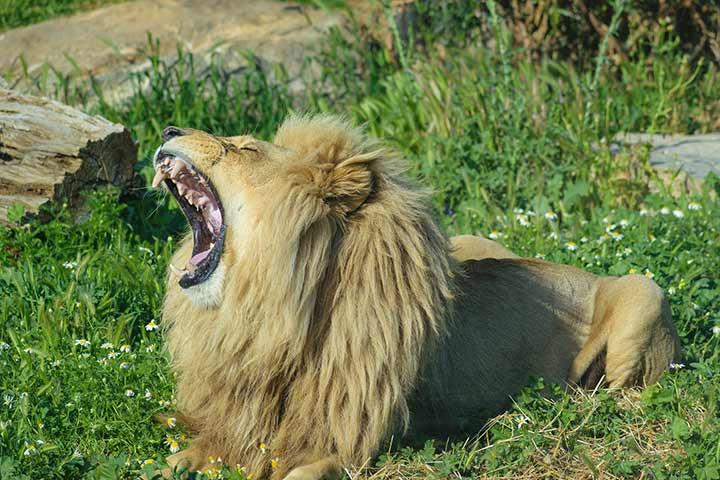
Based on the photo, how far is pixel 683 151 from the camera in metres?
7.59

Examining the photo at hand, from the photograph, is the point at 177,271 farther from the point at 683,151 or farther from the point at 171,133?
the point at 683,151

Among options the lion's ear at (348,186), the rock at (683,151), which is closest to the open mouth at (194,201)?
the lion's ear at (348,186)

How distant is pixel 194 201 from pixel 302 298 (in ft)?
1.87

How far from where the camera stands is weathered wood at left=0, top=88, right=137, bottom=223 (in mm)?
5562

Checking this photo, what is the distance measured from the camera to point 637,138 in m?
7.73

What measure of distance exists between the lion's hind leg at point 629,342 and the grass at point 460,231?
0.12m

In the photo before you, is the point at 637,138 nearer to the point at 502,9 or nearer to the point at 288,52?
the point at 502,9

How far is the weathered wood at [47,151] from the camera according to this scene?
5.56 meters

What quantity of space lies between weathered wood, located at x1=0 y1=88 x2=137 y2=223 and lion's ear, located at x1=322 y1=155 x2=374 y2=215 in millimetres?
2300

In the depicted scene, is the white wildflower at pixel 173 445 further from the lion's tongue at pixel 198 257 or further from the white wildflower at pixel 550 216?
the white wildflower at pixel 550 216

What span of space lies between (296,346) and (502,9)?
19.8 feet

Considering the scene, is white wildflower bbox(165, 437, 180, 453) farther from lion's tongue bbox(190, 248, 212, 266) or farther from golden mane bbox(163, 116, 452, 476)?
lion's tongue bbox(190, 248, 212, 266)

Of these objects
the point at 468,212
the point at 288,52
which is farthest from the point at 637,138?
the point at 288,52

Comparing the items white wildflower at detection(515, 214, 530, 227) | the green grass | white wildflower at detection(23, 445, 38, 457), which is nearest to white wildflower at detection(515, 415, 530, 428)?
white wildflower at detection(23, 445, 38, 457)
